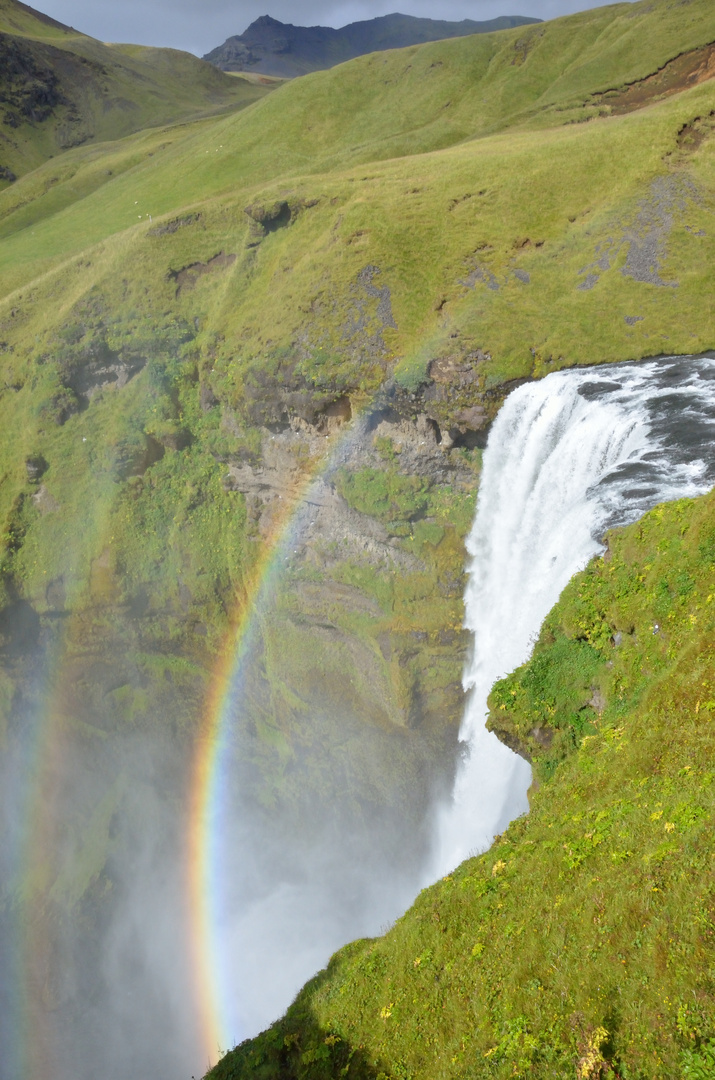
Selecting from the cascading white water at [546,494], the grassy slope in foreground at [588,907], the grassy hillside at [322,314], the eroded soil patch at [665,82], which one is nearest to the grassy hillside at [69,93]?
the grassy hillside at [322,314]

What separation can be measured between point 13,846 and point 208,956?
1462 cm

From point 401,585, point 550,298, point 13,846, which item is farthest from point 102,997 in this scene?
point 550,298

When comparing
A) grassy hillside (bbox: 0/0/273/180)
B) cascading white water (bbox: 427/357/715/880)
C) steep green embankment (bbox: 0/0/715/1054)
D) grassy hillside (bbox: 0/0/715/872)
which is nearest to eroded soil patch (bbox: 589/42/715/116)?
steep green embankment (bbox: 0/0/715/1054)

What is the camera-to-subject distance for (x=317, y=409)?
3231cm

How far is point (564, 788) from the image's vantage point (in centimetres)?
1168

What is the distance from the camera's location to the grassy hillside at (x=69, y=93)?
107 m

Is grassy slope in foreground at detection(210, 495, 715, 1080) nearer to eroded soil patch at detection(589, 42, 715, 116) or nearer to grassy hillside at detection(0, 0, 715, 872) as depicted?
grassy hillside at detection(0, 0, 715, 872)

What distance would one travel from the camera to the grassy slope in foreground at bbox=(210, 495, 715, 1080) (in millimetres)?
6984

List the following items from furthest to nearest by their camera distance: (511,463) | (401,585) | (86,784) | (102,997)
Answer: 1. (86,784)
2. (102,997)
3. (401,585)
4. (511,463)

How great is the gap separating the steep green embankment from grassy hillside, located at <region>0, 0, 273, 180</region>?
248 feet

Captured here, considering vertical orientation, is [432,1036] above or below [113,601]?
below

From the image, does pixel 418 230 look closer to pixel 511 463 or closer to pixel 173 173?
pixel 511 463

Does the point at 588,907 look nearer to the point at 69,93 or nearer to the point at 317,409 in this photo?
the point at 317,409

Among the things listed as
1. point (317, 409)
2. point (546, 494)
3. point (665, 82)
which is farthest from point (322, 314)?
point (665, 82)
